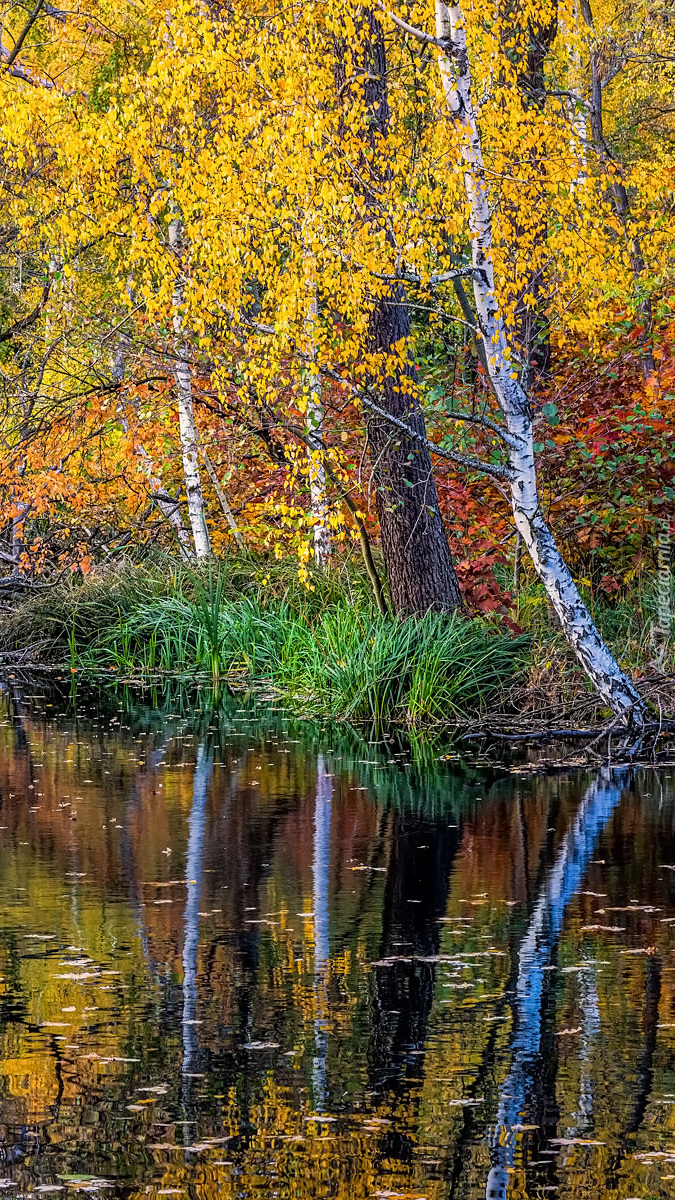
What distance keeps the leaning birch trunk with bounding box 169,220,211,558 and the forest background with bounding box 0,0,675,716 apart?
4 cm

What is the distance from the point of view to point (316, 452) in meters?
11.6

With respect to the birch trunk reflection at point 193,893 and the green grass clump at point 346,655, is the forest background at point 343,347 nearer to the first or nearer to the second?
the green grass clump at point 346,655

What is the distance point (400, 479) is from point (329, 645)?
1.79 m

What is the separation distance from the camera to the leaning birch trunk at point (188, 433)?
17.1 meters

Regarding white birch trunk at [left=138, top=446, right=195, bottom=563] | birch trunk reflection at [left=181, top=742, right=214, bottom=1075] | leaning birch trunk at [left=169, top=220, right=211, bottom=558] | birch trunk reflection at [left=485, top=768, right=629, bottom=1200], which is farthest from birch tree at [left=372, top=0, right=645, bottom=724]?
white birch trunk at [left=138, top=446, right=195, bottom=563]

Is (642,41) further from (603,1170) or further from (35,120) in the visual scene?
(603,1170)

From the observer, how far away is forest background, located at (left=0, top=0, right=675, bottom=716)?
11.4 m

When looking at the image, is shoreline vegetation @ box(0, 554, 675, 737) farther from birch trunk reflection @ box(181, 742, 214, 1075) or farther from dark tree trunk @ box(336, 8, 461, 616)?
birch trunk reflection @ box(181, 742, 214, 1075)

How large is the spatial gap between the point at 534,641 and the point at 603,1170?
9.38 m

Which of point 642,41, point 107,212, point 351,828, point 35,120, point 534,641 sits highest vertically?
point 642,41

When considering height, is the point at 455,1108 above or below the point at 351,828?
below

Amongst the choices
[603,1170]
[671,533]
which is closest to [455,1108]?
[603,1170]

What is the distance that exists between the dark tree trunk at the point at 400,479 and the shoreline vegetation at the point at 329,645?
0.34 meters

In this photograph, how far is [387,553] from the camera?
569 inches
